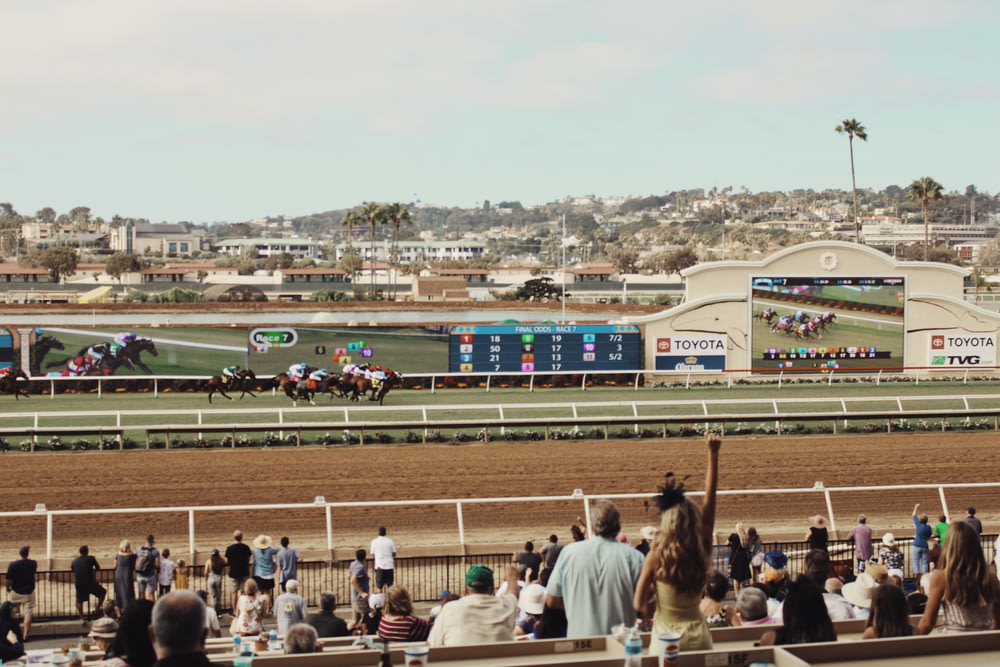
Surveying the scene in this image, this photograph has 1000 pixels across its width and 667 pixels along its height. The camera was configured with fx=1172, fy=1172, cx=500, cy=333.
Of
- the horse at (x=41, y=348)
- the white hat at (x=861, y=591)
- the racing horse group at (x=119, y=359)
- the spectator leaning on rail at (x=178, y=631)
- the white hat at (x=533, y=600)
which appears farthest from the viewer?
the racing horse group at (x=119, y=359)

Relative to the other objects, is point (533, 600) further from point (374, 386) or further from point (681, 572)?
point (374, 386)

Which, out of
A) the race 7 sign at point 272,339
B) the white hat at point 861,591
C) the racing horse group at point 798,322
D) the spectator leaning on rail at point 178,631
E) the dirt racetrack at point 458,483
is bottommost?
the dirt racetrack at point 458,483

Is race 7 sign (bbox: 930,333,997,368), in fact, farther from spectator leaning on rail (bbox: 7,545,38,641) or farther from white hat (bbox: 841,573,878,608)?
spectator leaning on rail (bbox: 7,545,38,641)

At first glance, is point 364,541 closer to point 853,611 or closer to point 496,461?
point 496,461

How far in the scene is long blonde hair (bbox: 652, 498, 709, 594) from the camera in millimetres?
5027

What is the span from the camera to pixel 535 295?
2410 inches

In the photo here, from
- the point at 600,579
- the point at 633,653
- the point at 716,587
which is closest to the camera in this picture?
the point at 633,653

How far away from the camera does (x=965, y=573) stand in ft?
17.6

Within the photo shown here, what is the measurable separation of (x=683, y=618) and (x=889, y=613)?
3.28ft

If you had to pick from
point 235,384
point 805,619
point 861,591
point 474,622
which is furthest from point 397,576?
point 235,384

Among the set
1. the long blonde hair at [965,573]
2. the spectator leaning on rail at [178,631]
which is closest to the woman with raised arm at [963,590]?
the long blonde hair at [965,573]

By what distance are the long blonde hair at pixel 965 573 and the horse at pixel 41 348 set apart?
26.8 meters

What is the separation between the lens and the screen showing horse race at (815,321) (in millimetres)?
29828

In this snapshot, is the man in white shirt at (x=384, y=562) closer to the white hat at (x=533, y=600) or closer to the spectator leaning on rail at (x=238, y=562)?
the spectator leaning on rail at (x=238, y=562)
